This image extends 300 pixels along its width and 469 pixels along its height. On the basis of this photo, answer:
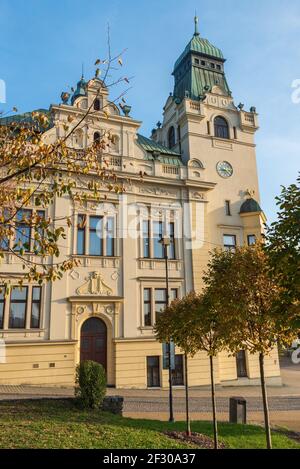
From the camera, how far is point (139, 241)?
76.5 feet

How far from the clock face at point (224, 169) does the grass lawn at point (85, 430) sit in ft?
61.3

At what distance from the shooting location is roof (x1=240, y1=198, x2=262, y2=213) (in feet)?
87.7

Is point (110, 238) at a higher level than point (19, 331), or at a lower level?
higher

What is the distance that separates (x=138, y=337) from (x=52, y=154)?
16.7m

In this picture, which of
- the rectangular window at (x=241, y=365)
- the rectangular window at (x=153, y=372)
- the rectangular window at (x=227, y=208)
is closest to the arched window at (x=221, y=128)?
the rectangular window at (x=227, y=208)

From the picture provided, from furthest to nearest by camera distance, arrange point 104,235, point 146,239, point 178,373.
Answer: point 146,239 → point 104,235 → point 178,373

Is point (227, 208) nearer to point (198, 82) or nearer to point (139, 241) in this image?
point (139, 241)

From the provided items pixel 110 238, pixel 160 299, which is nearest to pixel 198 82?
pixel 110 238

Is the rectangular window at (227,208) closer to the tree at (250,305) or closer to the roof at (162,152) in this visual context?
the roof at (162,152)

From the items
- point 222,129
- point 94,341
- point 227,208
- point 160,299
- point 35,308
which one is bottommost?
point 94,341

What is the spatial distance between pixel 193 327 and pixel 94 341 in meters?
11.4

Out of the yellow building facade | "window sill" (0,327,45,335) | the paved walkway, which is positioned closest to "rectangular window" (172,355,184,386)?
the yellow building facade

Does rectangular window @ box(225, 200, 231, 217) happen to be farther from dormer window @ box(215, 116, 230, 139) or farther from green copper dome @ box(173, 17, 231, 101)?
green copper dome @ box(173, 17, 231, 101)
